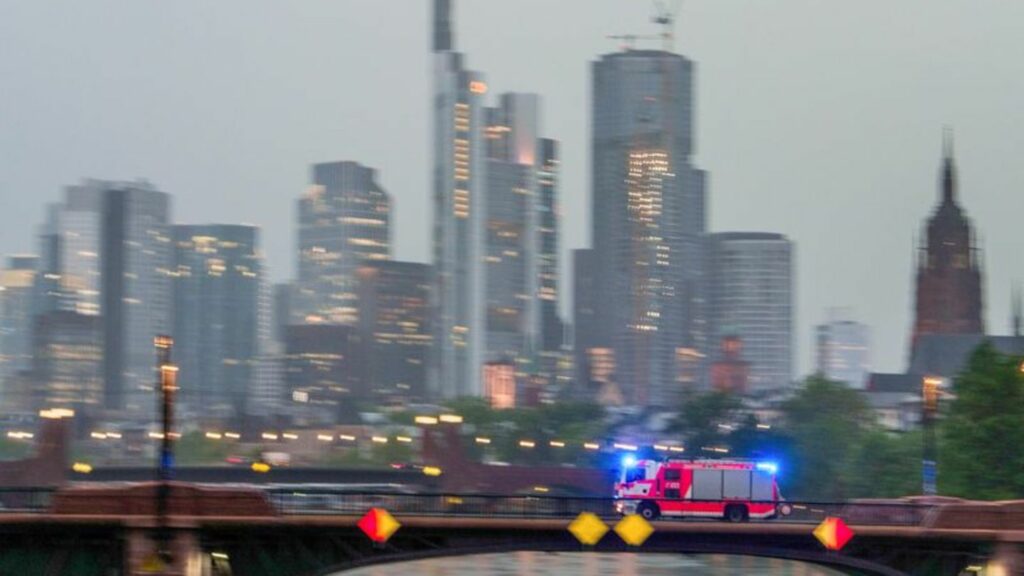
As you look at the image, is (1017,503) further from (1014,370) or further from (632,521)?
(1014,370)

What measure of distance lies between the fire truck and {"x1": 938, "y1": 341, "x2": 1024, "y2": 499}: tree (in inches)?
1289

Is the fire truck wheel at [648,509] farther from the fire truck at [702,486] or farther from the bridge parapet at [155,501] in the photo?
the bridge parapet at [155,501]

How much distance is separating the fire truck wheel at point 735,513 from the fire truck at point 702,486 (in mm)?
1300

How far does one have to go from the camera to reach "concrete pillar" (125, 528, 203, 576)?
215ft

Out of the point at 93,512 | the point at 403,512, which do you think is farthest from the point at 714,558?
the point at 93,512

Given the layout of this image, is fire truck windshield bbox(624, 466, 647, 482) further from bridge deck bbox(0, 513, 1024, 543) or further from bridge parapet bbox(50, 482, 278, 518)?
bridge parapet bbox(50, 482, 278, 518)

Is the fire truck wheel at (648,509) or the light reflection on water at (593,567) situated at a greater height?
the fire truck wheel at (648,509)

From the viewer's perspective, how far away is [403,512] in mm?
74500

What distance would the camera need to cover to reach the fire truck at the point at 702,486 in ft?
305

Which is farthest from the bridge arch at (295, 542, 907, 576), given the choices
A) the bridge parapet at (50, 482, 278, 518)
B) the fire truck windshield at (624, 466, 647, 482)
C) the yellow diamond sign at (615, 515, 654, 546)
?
the fire truck windshield at (624, 466, 647, 482)

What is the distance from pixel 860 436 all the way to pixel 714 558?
6857 cm

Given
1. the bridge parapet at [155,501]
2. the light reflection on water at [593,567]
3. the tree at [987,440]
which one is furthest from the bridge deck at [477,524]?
the tree at [987,440]

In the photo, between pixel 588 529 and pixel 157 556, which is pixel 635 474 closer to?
pixel 588 529

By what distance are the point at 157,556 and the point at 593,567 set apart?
55043 mm
